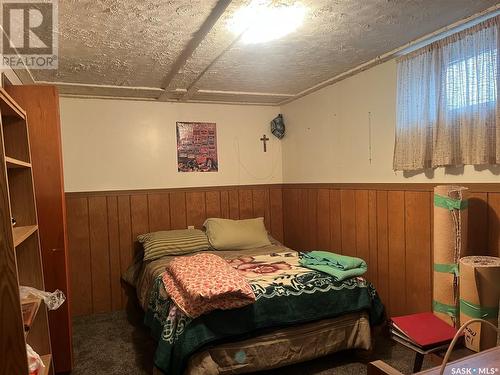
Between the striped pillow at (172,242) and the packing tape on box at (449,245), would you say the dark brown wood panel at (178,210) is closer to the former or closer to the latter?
the striped pillow at (172,242)

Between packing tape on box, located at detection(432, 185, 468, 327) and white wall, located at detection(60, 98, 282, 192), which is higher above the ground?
white wall, located at detection(60, 98, 282, 192)

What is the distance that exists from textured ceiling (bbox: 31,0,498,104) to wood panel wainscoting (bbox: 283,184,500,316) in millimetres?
1022

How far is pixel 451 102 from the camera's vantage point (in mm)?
2133

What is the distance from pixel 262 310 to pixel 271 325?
11 centimetres

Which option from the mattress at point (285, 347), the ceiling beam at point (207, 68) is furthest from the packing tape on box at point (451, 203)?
the ceiling beam at point (207, 68)

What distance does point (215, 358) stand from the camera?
80.3 inches

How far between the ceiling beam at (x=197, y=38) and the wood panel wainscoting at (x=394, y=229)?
1721mm

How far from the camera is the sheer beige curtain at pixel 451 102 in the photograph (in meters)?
1.93

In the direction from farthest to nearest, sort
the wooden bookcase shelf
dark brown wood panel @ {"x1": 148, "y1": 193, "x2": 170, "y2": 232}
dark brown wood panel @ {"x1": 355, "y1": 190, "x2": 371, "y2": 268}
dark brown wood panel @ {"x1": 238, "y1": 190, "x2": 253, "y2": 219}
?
dark brown wood panel @ {"x1": 238, "y1": 190, "x2": 253, "y2": 219}, dark brown wood panel @ {"x1": 148, "y1": 193, "x2": 170, "y2": 232}, dark brown wood panel @ {"x1": 355, "y1": 190, "x2": 371, "y2": 268}, the wooden bookcase shelf

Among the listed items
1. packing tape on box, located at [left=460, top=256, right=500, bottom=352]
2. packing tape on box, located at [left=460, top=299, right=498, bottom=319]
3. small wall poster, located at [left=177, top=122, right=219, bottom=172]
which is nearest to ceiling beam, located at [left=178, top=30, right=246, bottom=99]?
small wall poster, located at [left=177, top=122, right=219, bottom=172]

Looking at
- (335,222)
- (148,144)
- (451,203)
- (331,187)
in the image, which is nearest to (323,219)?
(335,222)

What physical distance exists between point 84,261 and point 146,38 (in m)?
2.30

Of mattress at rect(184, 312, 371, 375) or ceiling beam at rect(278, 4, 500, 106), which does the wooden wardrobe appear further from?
ceiling beam at rect(278, 4, 500, 106)

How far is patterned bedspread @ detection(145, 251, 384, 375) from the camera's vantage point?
6.46 feet
